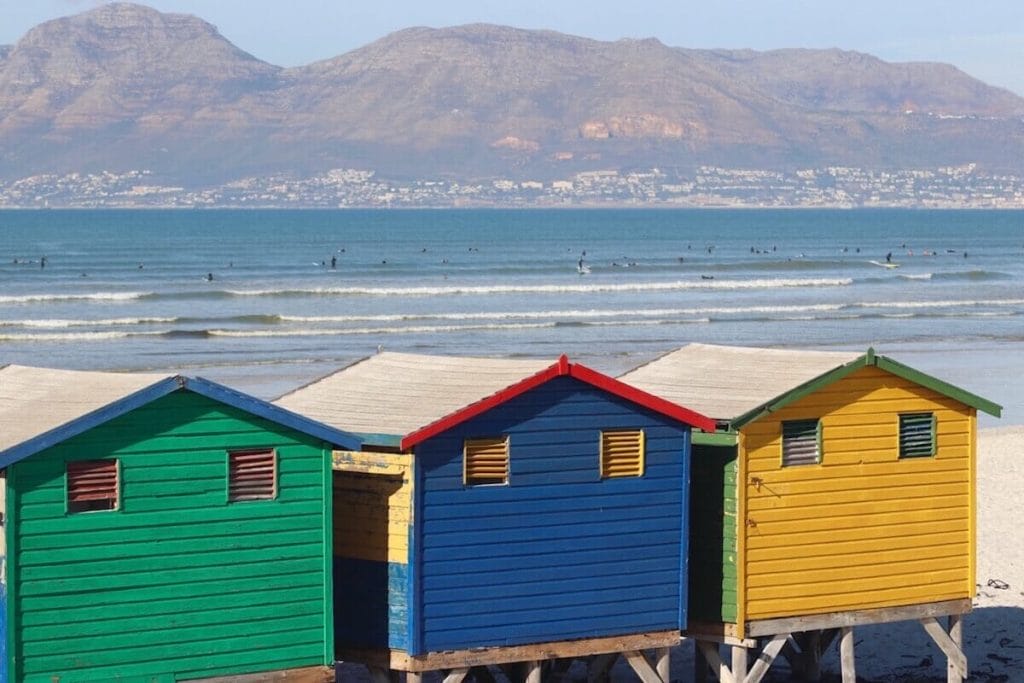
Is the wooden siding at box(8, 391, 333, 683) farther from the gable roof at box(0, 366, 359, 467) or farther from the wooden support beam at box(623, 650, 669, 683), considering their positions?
the wooden support beam at box(623, 650, 669, 683)

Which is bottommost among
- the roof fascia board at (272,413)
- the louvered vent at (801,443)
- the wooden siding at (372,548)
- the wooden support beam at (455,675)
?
the wooden support beam at (455,675)

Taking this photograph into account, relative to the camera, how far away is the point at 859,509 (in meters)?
18.3

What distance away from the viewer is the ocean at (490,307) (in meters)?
57.4

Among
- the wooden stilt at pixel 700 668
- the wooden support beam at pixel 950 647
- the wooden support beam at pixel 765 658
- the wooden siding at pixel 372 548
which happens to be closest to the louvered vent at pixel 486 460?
the wooden siding at pixel 372 548

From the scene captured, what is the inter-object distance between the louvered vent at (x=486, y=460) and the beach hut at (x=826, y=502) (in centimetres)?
221

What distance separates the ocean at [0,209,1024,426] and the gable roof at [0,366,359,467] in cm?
2588

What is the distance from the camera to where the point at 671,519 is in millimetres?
17281

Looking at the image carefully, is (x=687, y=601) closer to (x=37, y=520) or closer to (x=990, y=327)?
(x=37, y=520)

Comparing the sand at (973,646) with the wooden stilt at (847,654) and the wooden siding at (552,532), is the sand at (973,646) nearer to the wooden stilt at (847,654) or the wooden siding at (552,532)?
the wooden stilt at (847,654)

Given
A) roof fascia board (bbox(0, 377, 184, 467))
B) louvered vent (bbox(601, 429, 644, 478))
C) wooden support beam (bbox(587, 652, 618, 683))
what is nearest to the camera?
roof fascia board (bbox(0, 377, 184, 467))

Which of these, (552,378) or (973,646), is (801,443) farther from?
(973,646)

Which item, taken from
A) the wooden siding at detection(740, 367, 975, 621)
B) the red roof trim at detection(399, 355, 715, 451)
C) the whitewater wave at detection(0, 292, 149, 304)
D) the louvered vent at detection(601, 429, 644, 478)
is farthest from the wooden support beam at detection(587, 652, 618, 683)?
the whitewater wave at detection(0, 292, 149, 304)

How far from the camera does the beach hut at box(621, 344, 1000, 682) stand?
1772cm

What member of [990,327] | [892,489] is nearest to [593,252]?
[990,327]
